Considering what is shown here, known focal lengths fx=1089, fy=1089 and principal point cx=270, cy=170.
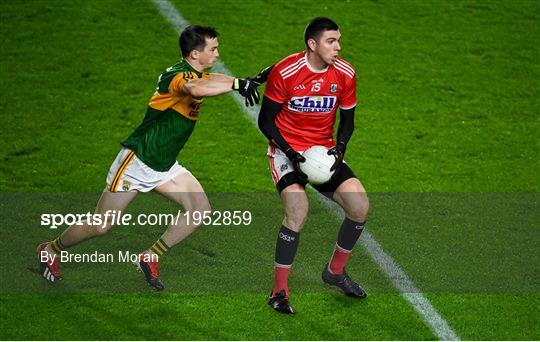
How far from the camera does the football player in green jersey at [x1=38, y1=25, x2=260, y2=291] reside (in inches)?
342

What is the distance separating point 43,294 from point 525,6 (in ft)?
29.2

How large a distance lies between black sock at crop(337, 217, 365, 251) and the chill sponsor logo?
93 cm

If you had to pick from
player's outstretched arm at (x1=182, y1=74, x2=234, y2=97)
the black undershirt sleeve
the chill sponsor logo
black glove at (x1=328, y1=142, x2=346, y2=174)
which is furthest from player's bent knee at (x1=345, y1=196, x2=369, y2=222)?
player's outstretched arm at (x1=182, y1=74, x2=234, y2=97)

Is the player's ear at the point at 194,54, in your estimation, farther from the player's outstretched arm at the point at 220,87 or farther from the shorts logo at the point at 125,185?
the shorts logo at the point at 125,185

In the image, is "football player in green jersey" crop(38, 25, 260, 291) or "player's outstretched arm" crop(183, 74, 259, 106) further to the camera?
"football player in green jersey" crop(38, 25, 260, 291)

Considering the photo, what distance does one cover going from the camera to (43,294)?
28.9ft

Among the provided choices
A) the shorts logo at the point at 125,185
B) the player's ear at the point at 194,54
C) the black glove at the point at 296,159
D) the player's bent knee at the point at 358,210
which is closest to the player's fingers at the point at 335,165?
the black glove at the point at 296,159

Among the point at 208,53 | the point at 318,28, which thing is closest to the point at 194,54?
the point at 208,53

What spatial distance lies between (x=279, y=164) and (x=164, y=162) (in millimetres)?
934

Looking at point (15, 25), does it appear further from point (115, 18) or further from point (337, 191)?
point (337, 191)

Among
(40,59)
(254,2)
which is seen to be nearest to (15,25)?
(40,59)

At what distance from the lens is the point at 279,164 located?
8836 mm

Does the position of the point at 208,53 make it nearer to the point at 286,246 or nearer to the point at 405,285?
the point at 286,246

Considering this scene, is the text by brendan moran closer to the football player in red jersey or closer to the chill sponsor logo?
the football player in red jersey
